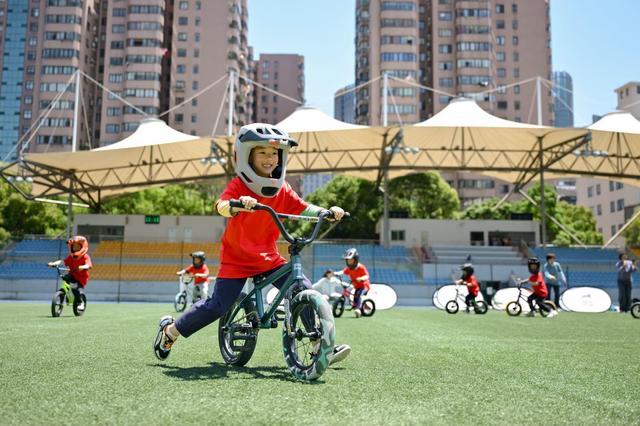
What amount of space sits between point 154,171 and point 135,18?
136ft

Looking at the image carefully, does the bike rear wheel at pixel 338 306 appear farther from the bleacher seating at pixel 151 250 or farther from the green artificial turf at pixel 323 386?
the bleacher seating at pixel 151 250

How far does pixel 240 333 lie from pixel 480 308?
12425 mm

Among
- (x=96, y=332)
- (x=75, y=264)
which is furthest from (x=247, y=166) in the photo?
(x=75, y=264)

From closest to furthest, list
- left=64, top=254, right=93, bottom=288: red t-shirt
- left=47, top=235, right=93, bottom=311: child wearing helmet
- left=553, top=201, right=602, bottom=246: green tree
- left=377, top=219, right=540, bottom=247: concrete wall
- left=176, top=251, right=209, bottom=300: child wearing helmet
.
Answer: left=47, top=235, right=93, bottom=311: child wearing helmet < left=64, top=254, right=93, bottom=288: red t-shirt < left=176, top=251, right=209, bottom=300: child wearing helmet < left=377, top=219, right=540, bottom=247: concrete wall < left=553, top=201, right=602, bottom=246: green tree

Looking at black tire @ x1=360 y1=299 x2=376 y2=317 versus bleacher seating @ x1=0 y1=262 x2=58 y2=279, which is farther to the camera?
bleacher seating @ x1=0 y1=262 x2=58 y2=279

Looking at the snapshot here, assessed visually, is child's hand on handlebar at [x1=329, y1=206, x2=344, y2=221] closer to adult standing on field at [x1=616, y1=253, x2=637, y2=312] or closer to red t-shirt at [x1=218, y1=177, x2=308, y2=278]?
red t-shirt at [x1=218, y1=177, x2=308, y2=278]

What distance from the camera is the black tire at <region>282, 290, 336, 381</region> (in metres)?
3.62

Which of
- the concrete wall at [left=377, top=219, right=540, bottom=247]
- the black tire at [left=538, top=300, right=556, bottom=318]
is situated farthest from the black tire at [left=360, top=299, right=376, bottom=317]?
the concrete wall at [left=377, top=219, right=540, bottom=247]

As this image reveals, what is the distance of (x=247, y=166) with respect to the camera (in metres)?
4.21

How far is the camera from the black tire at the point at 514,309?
14602 millimetres

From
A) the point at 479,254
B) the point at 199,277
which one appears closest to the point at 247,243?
the point at 199,277

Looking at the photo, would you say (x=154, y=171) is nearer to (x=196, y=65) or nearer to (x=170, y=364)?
(x=170, y=364)

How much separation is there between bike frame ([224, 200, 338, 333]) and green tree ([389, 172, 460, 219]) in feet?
146

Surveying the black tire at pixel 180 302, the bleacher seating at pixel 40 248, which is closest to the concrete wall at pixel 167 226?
the bleacher seating at pixel 40 248
